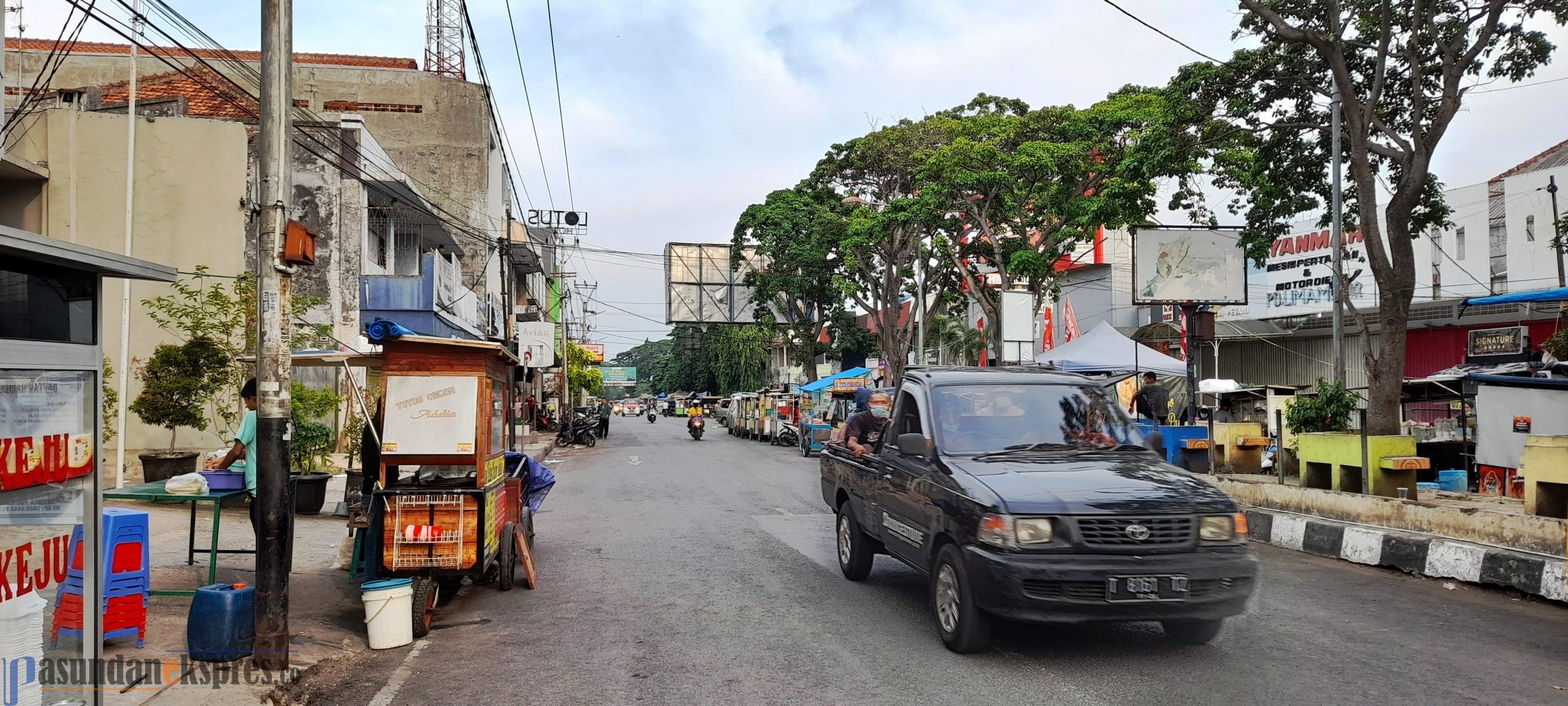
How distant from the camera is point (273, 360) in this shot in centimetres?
607

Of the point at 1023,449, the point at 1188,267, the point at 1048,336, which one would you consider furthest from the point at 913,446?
the point at 1048,336

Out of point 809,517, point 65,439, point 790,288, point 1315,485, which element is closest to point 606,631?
point 65,439

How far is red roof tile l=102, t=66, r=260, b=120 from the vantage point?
86.8 feet

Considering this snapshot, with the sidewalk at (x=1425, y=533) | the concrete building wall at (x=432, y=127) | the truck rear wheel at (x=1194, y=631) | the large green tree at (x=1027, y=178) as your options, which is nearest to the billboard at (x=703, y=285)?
the concrete building wall at (x=432, y=127)

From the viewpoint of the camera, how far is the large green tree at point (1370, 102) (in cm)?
1254

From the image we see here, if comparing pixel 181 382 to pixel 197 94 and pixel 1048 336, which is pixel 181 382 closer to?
pixel 197 94

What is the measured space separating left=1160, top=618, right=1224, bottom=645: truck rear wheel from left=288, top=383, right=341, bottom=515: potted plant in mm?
10078

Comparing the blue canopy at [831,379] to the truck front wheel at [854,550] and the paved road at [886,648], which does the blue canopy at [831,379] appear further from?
the truck front wheel at [854,550]

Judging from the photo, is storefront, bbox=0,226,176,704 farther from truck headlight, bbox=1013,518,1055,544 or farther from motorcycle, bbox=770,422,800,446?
motorcycle, bbox=770,422,800,446

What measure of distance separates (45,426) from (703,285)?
1571 inches

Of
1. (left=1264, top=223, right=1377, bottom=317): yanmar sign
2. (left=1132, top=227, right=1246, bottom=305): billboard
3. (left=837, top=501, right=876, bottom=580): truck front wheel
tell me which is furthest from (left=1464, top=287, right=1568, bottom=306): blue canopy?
(left=1264, top=223, right=1377, bottom=317): yanmar sign

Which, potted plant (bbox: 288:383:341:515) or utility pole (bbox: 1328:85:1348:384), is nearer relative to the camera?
potted plant (bbox: 288:383:341:515)

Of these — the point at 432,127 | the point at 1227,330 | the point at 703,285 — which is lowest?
the point at 1227,330

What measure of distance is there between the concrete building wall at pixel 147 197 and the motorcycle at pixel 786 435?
66.6ft
